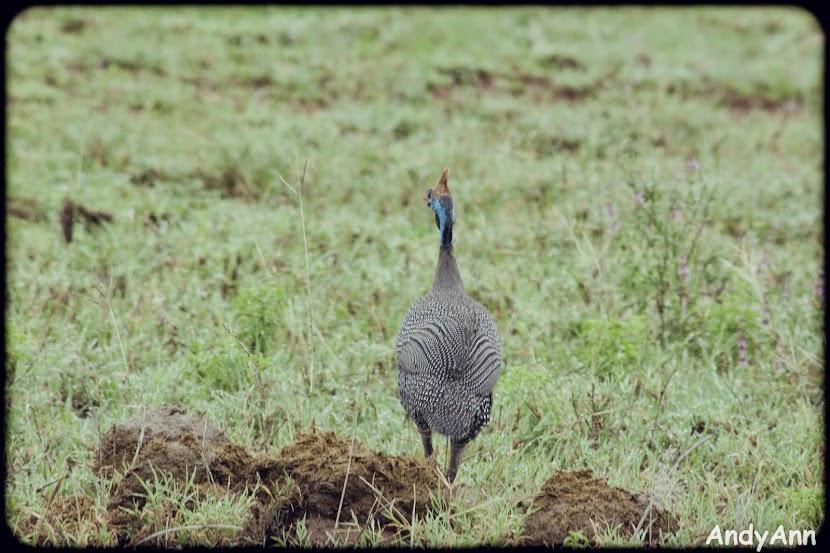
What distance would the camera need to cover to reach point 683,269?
554 cm

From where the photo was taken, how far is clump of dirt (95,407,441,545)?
3.42 m

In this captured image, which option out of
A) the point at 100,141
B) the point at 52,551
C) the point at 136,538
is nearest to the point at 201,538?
the point at 136,538

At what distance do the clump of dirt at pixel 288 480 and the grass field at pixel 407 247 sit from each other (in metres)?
0.08

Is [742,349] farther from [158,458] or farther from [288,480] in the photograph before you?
[158,458]

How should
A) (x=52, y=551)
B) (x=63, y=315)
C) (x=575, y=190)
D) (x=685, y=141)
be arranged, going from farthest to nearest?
(x=685, y=141), (x=575, y=190), (x=63, y=315), (x=52, y=551)

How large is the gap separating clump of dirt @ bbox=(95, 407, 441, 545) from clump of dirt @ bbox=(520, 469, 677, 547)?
364mm

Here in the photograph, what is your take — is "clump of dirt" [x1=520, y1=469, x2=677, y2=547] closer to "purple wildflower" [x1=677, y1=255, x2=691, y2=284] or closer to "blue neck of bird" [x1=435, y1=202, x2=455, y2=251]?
"blue neck of bird" [x1=435, y1=202, x2=455, y2=251]

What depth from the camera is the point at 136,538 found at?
3365 millimetres

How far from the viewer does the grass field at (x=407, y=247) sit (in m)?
4.29

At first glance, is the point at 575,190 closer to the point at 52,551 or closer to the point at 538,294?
the point at 538,294

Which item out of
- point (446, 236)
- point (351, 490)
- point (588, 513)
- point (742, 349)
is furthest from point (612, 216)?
point (351, 490)

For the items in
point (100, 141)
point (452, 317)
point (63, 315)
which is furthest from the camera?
point (100, 141)

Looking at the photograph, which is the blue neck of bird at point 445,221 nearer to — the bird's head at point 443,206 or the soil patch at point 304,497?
the bird's head at point 443,206

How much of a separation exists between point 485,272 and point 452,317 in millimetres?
2444
